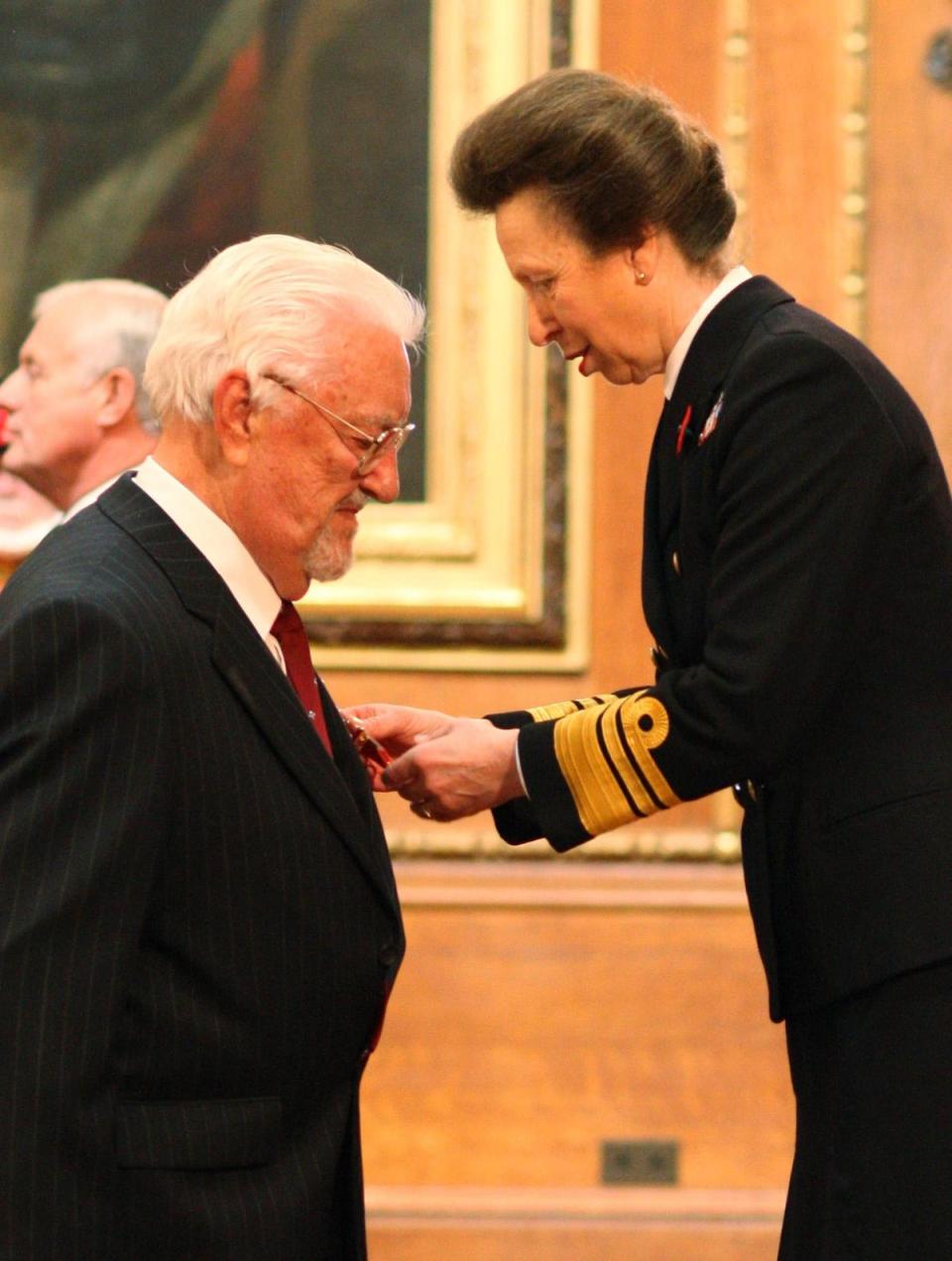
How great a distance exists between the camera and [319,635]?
171 inches

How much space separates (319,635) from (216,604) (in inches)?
94.6

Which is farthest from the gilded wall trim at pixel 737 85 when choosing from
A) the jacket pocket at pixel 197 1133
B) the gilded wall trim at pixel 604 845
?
the jacket pocket at pixel 197 1133

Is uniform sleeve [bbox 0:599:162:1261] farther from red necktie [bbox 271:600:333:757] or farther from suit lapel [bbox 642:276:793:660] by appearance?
suit lapel [bbox 642:276:793:660]

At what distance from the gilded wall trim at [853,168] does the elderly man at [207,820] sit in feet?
7.54

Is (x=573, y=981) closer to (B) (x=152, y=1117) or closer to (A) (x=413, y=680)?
(A) (x=413, y=680)

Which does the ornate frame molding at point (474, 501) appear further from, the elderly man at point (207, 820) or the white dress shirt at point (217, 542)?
the white dress shirt at point (217, 542)

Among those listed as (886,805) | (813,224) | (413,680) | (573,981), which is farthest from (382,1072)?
(886,805)

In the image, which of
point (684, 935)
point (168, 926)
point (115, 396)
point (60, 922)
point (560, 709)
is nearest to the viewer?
point (60, 922)

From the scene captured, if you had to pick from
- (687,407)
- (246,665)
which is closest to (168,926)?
(246,665)

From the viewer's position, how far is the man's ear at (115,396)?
3705 millimetres

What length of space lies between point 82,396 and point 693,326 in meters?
1.70

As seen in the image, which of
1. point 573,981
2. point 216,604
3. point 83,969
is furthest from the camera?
point 573,981

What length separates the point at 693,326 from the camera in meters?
2.36

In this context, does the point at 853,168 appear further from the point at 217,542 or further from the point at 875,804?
the point at 217,542
